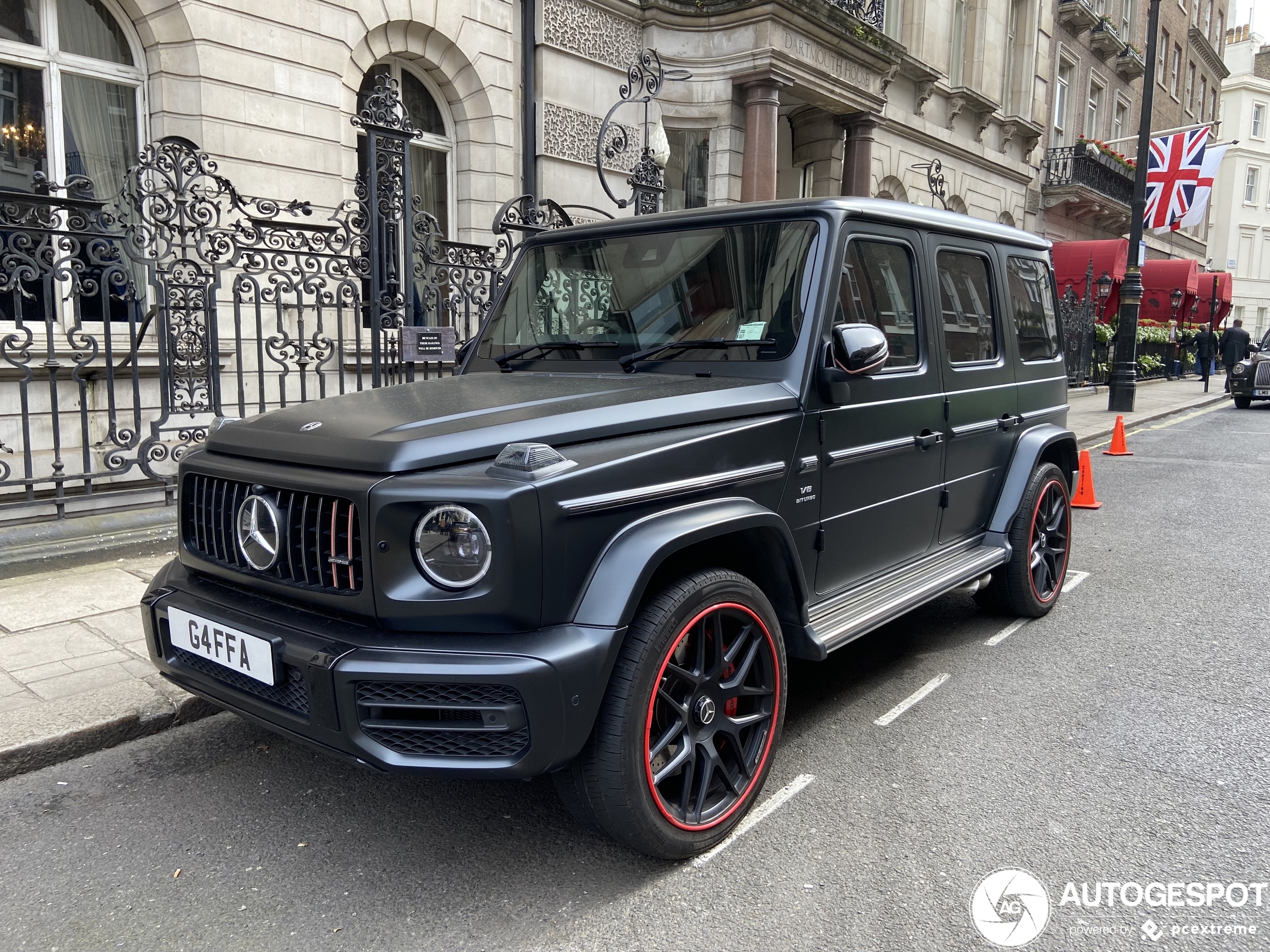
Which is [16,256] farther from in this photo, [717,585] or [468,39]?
[468,39]

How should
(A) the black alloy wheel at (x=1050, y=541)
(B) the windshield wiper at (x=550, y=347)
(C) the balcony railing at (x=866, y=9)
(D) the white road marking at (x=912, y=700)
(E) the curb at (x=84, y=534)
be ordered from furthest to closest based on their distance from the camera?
(C) the balcony railing at (x=866, y=9) < (E) the curb at (x=84, y=534) < (A) the black alloy wheel at (x=1050, y=541) < (D) the white road marking at (x=912, y=700) < (B) the windshield wiper at (x=550, y=347)

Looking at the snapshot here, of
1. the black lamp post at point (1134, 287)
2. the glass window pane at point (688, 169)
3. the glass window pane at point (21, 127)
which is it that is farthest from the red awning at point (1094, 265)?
the glass window pane at point (21, 127)

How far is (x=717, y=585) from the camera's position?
273cm

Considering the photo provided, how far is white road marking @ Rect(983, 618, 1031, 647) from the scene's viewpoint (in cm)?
479

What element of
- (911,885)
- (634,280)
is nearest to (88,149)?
(634,280)

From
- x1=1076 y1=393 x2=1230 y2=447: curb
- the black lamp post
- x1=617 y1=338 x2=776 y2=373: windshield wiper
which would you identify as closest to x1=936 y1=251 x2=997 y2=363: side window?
x1=617 y1=338 x2=776 y2=373: windshield wiper

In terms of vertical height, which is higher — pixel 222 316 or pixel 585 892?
pixel 222 316

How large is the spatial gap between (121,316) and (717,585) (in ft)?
27.1

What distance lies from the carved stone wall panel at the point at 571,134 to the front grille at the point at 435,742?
A: 11.3 m

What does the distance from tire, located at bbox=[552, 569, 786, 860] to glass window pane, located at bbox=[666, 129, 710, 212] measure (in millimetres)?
12643

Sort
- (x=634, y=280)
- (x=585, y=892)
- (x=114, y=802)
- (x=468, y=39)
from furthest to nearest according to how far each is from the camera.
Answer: (x=468, y=39) < (x=634, y=280) < (x=114, y=802) < (x=585, y=892)

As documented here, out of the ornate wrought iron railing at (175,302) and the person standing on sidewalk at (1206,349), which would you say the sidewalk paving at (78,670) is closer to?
the ornate wrought iron railing at (175,302)
